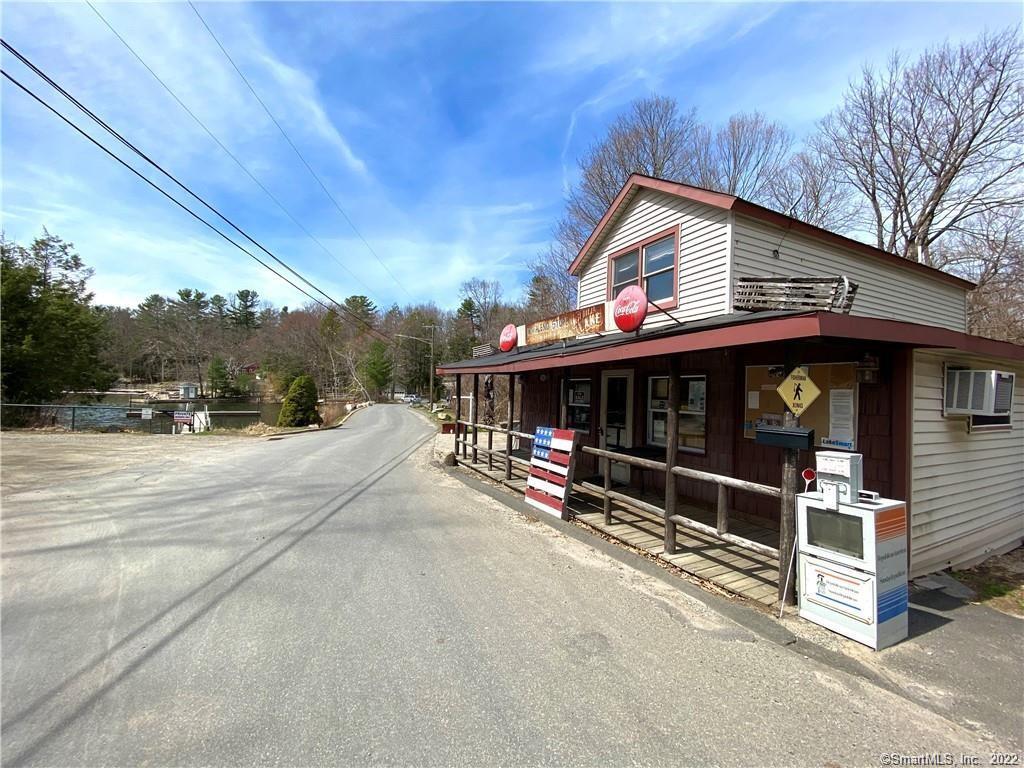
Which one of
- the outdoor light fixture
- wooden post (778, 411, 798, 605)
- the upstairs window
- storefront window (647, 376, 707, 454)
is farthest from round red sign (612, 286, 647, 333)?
wooden post (778, 411, 798, 605)

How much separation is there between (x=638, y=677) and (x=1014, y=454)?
22.4ft

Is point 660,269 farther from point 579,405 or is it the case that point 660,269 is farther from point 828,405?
point 828,405

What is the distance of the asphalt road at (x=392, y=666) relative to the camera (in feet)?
7.69

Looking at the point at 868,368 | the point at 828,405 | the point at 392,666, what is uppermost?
the point at 868,368

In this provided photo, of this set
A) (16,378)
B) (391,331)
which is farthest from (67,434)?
(391,331)

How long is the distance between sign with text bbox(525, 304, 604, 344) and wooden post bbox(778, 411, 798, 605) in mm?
4777

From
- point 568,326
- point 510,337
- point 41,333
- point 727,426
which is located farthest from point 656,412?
point 41,333

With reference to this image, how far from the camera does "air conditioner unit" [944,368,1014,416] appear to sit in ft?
15.9

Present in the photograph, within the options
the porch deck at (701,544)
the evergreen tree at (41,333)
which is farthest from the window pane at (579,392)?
the evergreen tree at (41,333)

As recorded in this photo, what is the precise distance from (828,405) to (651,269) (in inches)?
174

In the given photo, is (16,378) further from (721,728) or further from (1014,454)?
(1014,454)

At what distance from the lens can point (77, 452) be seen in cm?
1362

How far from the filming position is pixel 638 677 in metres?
2.98

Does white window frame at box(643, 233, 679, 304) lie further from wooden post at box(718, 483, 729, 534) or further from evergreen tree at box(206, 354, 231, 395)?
evergreen tree at box(206, 354, 231, 395)
